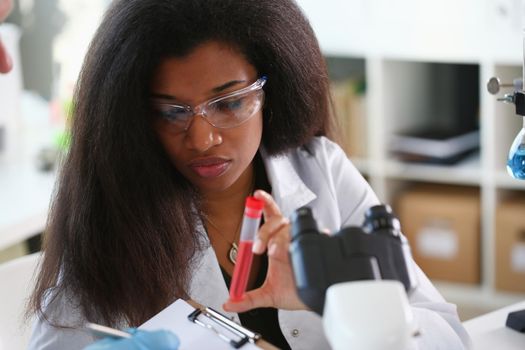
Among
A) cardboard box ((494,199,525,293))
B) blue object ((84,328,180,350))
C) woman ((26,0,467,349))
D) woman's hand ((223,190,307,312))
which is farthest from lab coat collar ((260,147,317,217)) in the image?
cardboard box ((494,199,525,293))

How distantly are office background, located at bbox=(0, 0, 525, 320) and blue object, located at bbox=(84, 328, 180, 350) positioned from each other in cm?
167

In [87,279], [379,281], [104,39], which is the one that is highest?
[104,39]

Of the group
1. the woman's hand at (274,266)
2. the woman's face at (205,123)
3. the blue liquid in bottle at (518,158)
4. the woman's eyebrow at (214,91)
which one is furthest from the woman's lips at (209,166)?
the blue liquid in bottle at (518,158)

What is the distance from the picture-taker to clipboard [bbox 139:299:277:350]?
3.34ft

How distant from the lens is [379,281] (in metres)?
0.80

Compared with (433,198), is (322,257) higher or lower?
higher

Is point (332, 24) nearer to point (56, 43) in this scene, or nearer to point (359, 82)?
point (359, 82)


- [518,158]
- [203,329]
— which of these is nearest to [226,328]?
[203,329]

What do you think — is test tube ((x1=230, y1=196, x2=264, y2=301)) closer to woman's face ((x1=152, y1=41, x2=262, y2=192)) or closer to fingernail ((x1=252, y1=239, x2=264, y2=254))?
fingernail ((x1=252, y1=239, x2=264, y2=254))

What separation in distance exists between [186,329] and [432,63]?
87.2 inches

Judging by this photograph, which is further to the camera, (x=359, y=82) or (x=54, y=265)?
(x=359, y=82)

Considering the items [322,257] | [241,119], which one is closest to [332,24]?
[241,119]

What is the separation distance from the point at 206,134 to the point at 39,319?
1.26ft

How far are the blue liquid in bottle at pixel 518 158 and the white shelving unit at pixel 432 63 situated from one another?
1.29 m
